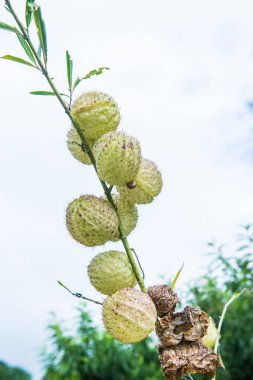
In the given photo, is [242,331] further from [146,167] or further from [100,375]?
[146,167]

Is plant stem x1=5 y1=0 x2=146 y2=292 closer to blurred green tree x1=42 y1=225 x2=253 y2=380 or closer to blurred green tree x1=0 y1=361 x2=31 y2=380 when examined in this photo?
blurred green tree x1=42 y1=225 x2=253 y2=380

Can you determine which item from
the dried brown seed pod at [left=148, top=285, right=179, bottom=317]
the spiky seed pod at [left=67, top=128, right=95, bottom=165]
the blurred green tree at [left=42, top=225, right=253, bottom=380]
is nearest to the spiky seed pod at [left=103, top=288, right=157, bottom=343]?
the dried brown seed pod at [left=148, top=285, right=179, bottom=317]

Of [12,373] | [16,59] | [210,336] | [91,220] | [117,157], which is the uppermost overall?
[12,373]

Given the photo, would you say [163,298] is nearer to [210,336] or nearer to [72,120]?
[210,336]

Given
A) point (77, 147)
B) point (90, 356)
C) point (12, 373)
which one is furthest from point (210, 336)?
point (12, 373)

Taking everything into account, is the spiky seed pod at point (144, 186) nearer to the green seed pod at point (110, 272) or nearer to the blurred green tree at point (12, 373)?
the green seed pod at point (110, 272)
